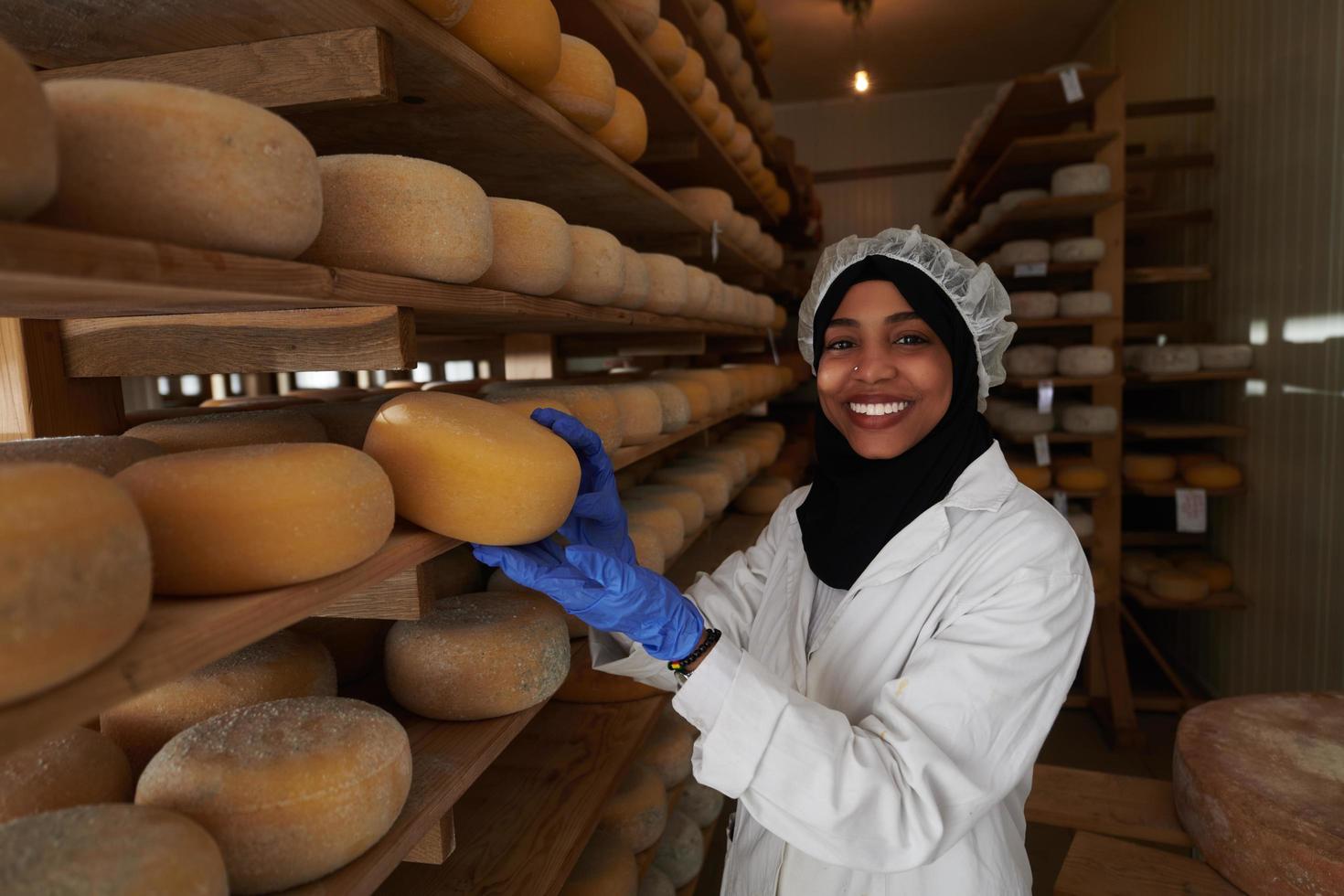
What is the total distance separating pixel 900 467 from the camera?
153 cm

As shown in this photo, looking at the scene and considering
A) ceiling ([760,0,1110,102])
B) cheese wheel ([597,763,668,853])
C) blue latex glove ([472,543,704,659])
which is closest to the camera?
blue latex glove ([472,543,704,659])

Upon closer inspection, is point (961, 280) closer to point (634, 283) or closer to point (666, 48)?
point (634, 283)

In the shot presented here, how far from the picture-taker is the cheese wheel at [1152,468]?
13.1 feet

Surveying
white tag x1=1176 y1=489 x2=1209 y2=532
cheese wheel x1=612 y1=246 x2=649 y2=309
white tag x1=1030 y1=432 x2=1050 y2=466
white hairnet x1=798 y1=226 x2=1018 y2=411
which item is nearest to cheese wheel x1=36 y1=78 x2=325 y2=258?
Result: cheese wheel x1=612 y1=246 x2=649 y2=309

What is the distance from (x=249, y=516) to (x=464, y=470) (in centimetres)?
25

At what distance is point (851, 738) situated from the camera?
114 centimetres

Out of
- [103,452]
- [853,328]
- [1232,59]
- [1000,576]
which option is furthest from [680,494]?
[1232,59]

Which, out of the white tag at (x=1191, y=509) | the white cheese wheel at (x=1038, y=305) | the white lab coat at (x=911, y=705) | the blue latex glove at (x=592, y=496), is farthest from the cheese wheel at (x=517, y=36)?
the white tag at (x=1191, y=509)

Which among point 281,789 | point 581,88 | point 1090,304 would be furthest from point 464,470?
point 1090,304

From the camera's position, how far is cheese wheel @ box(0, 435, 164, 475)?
0.80 m

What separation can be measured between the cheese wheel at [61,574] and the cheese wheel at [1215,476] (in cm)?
434

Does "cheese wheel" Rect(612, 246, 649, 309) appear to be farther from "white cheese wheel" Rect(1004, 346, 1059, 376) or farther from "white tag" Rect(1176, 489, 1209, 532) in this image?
"white tag" Rect(1176, 489, 1209, 532)

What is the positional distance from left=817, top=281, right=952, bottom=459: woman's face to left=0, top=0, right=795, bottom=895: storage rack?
50 centimetres

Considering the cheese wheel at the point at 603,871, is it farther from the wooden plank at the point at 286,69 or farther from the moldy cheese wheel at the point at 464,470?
the wooden plank at the point at 286,69
